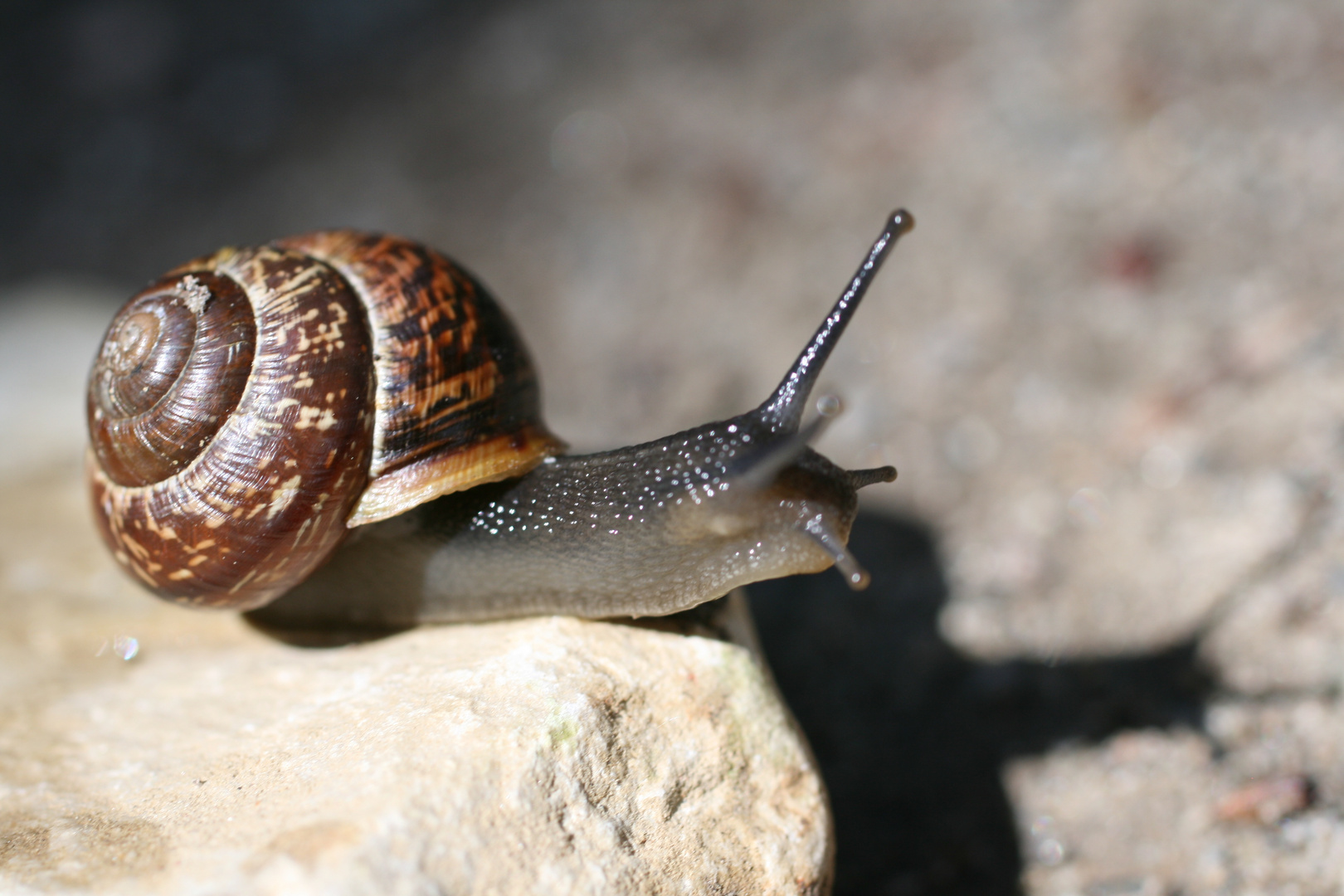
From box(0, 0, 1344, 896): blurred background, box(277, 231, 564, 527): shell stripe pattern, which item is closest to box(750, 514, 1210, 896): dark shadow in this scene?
box(0, 0, 1344, 896): blurred background

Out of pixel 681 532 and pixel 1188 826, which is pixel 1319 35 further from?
pixel 681 532

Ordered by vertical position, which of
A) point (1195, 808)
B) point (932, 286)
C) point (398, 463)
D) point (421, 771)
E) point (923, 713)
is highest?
point (932, 286)

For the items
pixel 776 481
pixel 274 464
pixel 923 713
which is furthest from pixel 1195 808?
pixel 274 464

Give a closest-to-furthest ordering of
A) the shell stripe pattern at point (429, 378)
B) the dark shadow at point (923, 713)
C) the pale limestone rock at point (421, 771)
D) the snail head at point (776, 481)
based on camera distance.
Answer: the pale limestone rock at point (421, 771), the snail head at point (776, 481), the shell stripe pattern at point (429, 378), the dark shadow at point (923, 713)

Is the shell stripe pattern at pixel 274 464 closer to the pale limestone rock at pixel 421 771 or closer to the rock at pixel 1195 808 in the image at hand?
the pale limestone rock at pixel 421 771

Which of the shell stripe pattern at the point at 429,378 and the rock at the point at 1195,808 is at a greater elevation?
the shell stripe pattern at the point at 429,378

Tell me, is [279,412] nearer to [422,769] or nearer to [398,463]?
[398,463]

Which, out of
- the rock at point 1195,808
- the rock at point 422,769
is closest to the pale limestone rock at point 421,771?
the rock at point 422,769

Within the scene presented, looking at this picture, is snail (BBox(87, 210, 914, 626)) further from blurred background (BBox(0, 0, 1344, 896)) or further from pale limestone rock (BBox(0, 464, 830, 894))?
blurred background (BBox(0, 0, 1344, 896))

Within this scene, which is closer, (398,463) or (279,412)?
(279,412)
